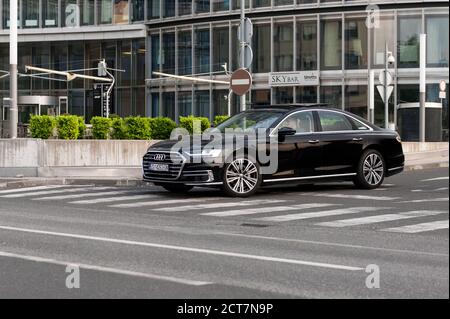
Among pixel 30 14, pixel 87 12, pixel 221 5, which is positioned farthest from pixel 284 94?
pixel 30 14

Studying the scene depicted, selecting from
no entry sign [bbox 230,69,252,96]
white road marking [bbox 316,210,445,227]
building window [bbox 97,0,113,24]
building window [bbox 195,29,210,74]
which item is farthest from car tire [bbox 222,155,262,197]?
building window [bbox 97,0,113,24]

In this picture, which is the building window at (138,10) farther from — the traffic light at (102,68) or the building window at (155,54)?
the traffic light at (102,68)

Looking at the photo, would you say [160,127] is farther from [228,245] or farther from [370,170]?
[228,245]

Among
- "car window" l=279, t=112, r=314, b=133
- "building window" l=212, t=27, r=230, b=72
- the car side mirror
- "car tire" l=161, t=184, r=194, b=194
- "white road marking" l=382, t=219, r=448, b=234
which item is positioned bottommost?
"white road marking" l=382, t=219, r=448, b=234

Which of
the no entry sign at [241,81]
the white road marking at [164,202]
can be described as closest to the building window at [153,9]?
the no entry sign at [241,81]

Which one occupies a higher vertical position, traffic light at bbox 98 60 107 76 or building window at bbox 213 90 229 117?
traffic light at bbox 98 60 107 76

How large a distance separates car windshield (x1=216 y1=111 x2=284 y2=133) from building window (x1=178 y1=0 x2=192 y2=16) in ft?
96.5

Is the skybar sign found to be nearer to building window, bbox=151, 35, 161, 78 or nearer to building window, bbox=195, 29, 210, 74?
Answer: building window, bbox=195, 29, 210, 74

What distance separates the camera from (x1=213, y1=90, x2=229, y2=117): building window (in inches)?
1705

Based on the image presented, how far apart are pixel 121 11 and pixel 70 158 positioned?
27438 millimetres

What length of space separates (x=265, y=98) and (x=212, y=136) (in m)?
27.4

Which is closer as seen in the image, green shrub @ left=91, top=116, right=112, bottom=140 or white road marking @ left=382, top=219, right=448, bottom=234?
white road marking @ left=382, top=219, right=448, bottom=234
